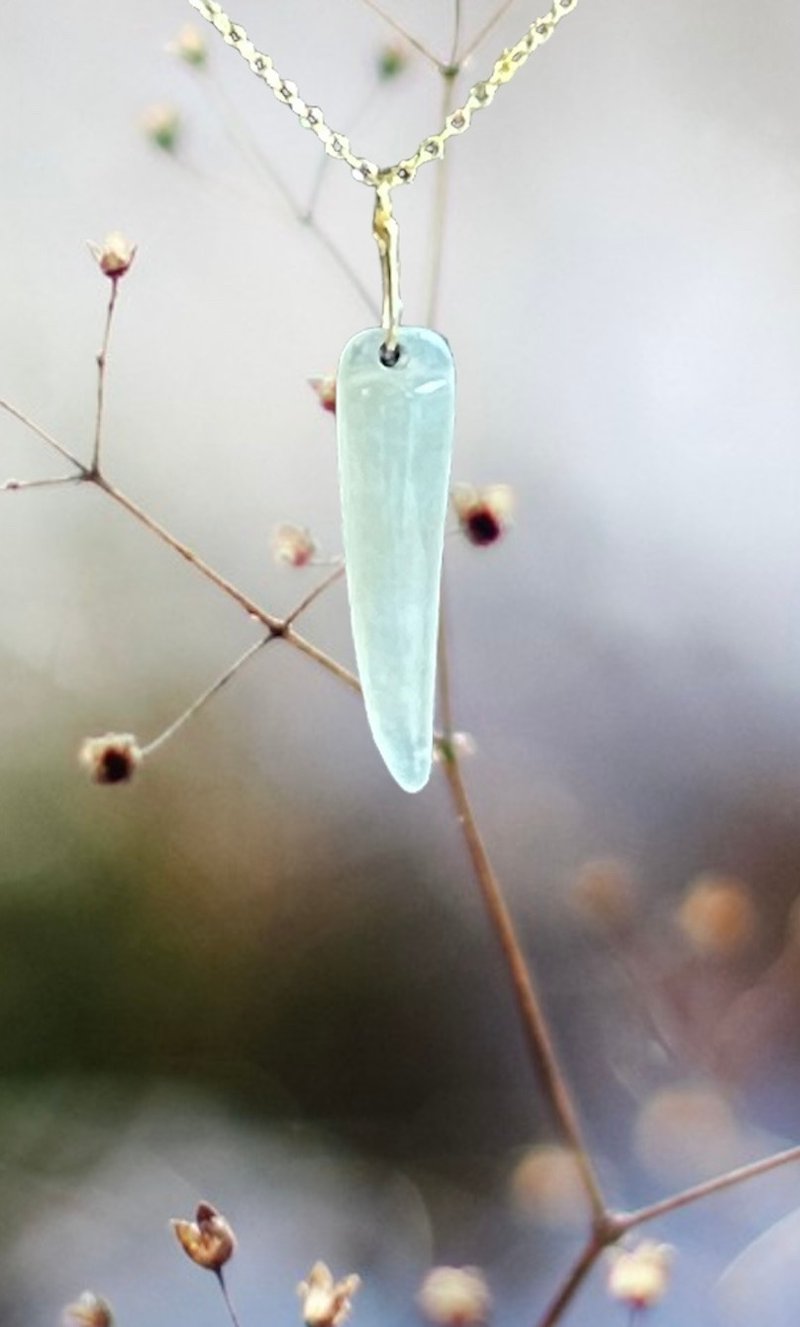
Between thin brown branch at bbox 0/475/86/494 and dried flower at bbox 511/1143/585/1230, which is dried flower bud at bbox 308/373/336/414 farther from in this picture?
dried flower at bbox 511/1143/585/1230

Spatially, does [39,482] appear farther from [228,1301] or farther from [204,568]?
[228,1301]

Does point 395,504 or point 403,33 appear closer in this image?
point 395,504

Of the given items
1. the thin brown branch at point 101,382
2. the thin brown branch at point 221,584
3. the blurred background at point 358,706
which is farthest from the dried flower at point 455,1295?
the thin brown branch at point 101,382

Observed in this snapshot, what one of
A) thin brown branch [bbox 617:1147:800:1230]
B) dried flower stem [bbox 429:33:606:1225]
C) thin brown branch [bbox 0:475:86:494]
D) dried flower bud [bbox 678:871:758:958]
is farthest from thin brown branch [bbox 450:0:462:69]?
thin brown branch [bbox 617:1147:800:1230]

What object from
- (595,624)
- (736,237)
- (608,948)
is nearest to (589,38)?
(736,237)

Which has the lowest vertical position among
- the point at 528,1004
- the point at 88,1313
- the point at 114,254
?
the point at 88,1313

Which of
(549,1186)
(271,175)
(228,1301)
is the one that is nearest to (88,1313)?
(228,1301)

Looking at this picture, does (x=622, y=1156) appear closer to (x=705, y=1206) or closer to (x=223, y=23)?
(x=705, y=1206)
